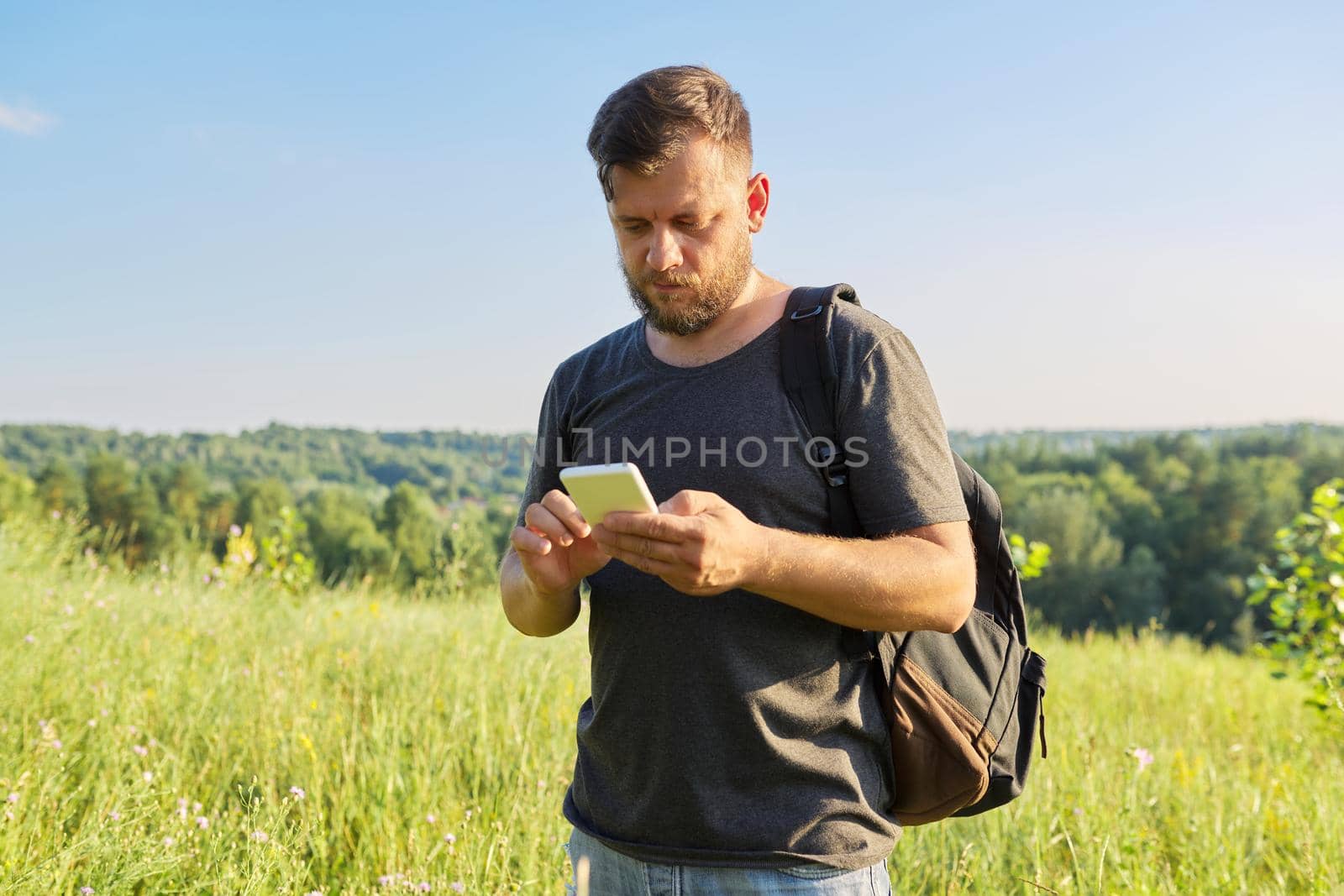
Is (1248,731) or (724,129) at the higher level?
(724,129)

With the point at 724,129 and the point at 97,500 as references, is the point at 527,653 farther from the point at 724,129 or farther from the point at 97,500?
the point at 97,500

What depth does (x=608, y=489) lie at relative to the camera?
4.41ft

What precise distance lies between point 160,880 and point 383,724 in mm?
1229

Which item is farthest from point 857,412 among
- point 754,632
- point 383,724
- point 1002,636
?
point 383,724

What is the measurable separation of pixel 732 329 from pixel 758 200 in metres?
0.30

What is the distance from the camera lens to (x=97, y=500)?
128 feet

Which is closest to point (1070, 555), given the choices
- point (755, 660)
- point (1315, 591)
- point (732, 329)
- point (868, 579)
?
point (1315, 591)

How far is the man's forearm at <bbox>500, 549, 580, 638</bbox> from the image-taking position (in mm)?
1790

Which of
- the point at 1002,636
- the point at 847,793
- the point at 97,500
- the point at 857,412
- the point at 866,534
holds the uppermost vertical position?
the point at 857,412

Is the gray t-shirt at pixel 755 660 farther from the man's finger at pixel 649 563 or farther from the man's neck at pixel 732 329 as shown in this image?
the man's finger at pixel 649 563

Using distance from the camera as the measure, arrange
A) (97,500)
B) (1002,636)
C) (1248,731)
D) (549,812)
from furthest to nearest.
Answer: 1. (97,500)
2. (1248,731)
3. (549,812)
4. (1002,636)

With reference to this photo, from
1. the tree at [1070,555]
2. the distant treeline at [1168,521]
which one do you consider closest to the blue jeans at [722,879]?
the distant treeline at [1168,521]

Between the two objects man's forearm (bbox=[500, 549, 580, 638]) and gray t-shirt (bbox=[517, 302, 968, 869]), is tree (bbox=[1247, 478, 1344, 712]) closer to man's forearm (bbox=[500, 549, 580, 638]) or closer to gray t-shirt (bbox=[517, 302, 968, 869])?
gray t-shirt (bbox=[517, 302, 968, 869])

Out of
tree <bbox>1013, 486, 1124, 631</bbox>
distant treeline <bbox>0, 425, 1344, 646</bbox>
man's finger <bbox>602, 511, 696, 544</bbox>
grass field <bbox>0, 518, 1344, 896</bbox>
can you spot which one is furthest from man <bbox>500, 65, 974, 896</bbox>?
tree <bbox>1013, 486, 1124, 631</bbox>
